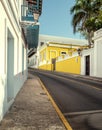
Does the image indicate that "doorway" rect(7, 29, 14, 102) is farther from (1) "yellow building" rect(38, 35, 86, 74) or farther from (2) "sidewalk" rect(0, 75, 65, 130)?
(1) "yellow building" rect(38, 35, 86, 74)

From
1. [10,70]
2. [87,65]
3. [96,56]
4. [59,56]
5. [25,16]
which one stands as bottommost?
[87,65]

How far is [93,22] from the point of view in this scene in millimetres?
40344

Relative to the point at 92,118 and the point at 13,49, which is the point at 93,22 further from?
the point at 92,118

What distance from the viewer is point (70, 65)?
46375 mm

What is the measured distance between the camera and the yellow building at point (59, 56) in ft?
147

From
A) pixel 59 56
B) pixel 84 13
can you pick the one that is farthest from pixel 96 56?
pixel 59 56

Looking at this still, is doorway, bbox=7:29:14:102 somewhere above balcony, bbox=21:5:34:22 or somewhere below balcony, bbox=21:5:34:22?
below

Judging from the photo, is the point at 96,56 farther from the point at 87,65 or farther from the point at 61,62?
the point at 61,62

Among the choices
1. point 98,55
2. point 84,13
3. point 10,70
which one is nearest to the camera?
point 10,70

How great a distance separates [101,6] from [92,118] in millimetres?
36306

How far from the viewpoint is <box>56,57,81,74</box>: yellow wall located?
1666 inches

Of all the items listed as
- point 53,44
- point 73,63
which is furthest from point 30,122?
point 53,44

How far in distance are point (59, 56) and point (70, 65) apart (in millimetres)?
9996

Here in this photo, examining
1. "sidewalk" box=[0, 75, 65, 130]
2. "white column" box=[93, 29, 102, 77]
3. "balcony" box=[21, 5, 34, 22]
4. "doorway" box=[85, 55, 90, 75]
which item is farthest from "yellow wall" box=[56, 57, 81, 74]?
"sidewalk" box=[0, 75, 65, 130]
